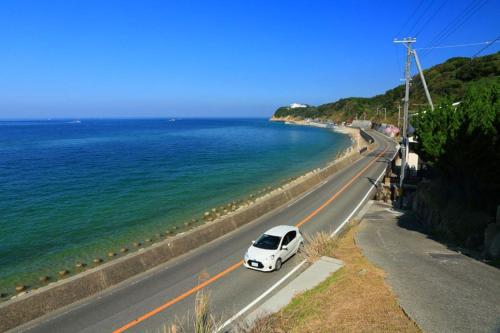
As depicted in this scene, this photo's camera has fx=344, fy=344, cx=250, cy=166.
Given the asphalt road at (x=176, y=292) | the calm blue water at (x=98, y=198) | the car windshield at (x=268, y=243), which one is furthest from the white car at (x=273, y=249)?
Answer: the calm blue water at (x=98, y=198)

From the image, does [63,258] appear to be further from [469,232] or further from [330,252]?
[469,232]

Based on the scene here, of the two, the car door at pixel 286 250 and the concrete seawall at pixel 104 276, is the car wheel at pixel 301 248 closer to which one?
the car door at pixel 286 250

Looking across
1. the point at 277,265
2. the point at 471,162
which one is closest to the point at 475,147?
the point at 471,162

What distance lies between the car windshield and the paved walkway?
3.94 m

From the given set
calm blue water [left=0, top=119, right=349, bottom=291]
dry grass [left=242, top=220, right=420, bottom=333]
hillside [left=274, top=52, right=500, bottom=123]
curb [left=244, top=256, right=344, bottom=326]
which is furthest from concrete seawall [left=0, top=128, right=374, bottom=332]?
hillside [left=274, top=52, right=500, bottom=123]

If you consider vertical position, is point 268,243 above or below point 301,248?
above

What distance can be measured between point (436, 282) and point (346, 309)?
382 cm

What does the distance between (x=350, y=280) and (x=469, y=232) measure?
912cm

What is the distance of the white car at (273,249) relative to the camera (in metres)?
14.8

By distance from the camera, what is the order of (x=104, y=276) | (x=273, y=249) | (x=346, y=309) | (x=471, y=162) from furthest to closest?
(x=471, y=162) < (x=273, y=249) < (x=104, y=276) < (x=346, y=309)

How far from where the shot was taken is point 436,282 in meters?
11.6

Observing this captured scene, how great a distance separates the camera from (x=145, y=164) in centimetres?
6053

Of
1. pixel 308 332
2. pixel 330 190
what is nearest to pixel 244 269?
pixel 308 332

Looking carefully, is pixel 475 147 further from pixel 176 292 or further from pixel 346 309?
pixel 176 292
